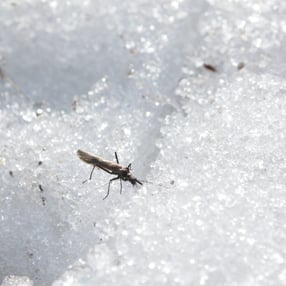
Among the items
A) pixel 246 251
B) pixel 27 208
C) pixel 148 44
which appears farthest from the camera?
pixel 148 44

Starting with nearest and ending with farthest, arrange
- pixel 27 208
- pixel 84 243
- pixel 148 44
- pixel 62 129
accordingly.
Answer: pixel 84 243 → pixel 27 208 → pixel 62 129 → pixel 148 44

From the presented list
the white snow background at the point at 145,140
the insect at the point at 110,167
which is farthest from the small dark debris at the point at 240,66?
the insect at the point at 110,167

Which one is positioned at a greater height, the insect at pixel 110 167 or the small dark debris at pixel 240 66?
the small dark debris at pixel 240 66

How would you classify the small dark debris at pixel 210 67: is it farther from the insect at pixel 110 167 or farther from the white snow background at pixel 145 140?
the insect at pixel 110 167

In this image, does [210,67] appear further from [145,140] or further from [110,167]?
[110,167]

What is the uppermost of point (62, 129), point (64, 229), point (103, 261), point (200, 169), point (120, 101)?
point (120, 101)

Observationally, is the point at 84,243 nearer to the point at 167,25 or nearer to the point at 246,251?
the point at 246,251

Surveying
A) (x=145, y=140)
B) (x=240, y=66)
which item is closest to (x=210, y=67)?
(x=240, y=66)

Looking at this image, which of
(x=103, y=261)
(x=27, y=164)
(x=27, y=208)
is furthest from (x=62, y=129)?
(x=103, y=261)

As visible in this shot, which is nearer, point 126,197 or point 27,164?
point 126,197
